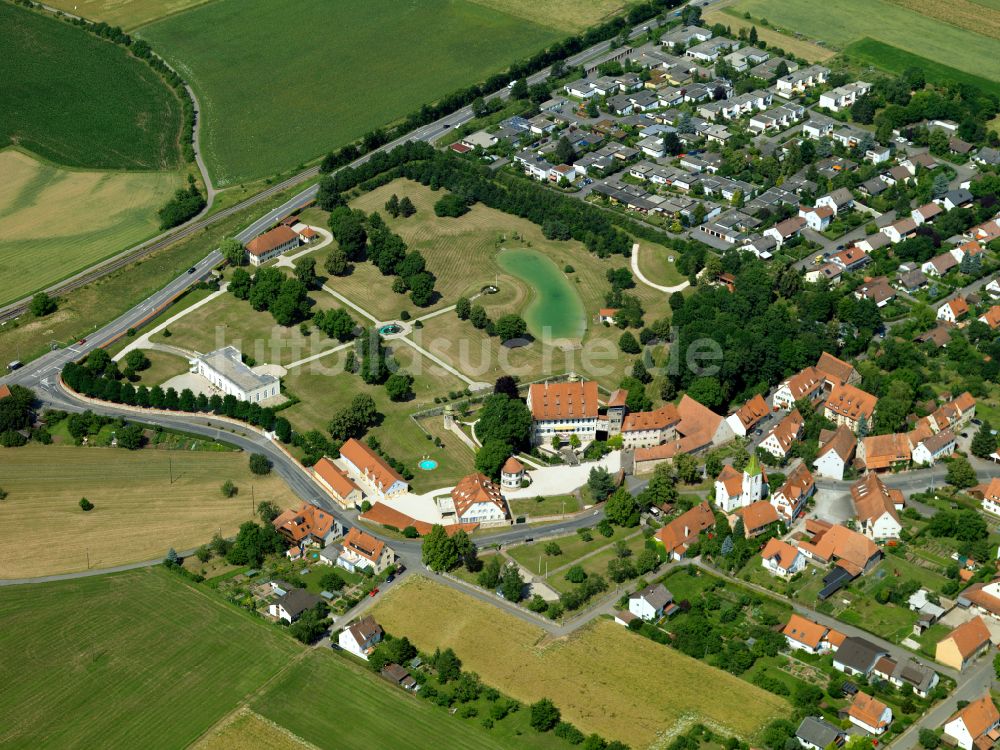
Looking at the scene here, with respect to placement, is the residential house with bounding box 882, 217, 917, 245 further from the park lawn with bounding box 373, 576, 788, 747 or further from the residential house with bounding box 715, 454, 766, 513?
the park lawn with bounding box 373, 576, 788, 747

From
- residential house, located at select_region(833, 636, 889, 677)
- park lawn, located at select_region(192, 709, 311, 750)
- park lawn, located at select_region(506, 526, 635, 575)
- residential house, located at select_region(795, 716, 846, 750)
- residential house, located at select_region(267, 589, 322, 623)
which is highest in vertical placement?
residential house, located at select_region(795, 716, 846, 750)

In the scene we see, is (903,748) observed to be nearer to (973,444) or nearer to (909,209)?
(973,444)

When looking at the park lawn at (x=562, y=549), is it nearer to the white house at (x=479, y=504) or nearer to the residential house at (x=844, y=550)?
the white house at (x=479, y=504)

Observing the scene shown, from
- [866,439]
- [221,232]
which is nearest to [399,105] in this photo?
[221,232]

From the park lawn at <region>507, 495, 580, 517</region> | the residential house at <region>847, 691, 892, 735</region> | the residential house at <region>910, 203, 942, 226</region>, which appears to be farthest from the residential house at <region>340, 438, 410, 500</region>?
the residential house at <region>910, 203, 942, 226</region>

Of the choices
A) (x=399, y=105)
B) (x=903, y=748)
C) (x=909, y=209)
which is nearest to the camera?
(x=903, y=748)

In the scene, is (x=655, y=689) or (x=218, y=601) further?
(x=218, y=601)

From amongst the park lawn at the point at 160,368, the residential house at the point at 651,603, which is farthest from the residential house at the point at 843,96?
the residential house at the point at 651,603
